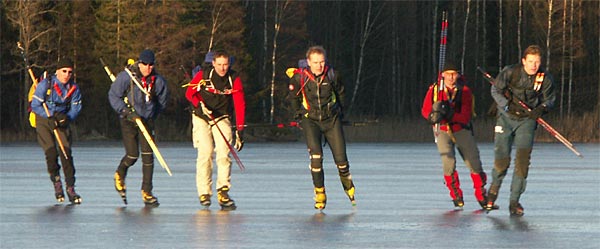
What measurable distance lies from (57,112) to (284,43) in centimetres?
5010

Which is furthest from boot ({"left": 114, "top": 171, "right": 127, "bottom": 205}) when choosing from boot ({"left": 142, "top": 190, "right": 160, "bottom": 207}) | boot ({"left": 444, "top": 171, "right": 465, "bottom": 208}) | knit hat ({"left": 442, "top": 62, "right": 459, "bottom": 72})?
knit hat ({"left": 442, "top": 62, "right": 459, "bottom": 72})

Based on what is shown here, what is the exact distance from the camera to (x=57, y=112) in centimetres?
1833

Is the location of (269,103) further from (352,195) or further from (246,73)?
(352,195)

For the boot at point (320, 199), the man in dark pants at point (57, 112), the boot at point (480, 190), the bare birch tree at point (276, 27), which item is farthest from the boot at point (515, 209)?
the bare birch tree at point (276, 27)

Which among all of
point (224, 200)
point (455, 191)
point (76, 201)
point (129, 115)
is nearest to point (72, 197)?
point (76, 201)

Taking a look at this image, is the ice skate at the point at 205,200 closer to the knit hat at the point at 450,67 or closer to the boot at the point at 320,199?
the boot at the point at 320,199

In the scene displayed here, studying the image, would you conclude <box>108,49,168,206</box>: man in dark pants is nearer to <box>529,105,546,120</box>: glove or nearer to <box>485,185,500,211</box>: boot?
<box>485,185,500,211</box>: boot

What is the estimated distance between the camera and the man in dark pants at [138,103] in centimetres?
1770

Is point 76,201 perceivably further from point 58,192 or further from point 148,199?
point 148,199

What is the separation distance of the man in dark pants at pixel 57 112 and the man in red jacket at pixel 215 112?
1.67 m

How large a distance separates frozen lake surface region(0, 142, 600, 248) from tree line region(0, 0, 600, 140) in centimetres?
2873

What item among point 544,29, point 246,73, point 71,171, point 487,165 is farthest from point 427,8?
point 71,171

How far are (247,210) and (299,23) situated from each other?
2054 inches

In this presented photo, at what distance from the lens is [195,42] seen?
5894 centimetres
